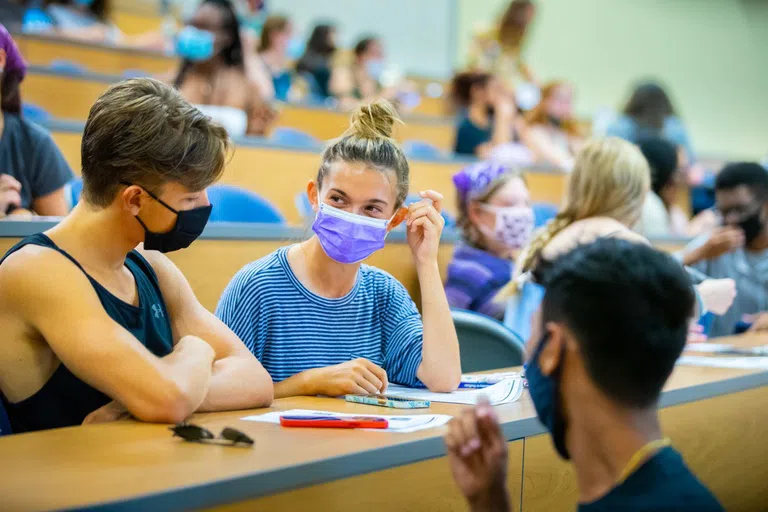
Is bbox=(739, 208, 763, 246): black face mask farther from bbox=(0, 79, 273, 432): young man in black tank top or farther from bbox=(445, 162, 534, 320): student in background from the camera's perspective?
bbox=(0, 79, 273, 432): young man in black tank top

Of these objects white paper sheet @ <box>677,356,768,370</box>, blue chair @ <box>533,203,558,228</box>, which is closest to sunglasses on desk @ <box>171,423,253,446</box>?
white paper sheet @ <box>677,356,768,370</box>

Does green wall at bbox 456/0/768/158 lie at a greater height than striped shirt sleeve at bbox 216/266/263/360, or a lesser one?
greater

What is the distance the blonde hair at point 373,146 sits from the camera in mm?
2188

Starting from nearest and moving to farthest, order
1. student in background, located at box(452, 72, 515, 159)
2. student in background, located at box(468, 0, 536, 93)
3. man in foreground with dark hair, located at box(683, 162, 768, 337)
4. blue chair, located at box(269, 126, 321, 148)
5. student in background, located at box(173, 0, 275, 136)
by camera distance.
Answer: man in foreground with dark hair, located at box(683, 162, 768, 337), student in background, located at box(173, 0, 275, 136), blue chair, located at box(269, 126, 321, 148), student in background, located at box(452, 72, 515, 159), student in background, located at box(468, 0, 536, 93)

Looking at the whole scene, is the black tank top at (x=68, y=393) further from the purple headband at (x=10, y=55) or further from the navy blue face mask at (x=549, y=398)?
the purple headband at (x=10, y=55)

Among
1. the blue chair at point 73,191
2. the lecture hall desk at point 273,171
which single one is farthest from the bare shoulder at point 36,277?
the lecture hall desk at point 273,171

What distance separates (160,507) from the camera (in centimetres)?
114

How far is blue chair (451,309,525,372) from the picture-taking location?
2643mm

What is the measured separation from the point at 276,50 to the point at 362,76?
4.00 feet

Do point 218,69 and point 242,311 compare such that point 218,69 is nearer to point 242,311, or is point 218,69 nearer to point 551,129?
point 242,311

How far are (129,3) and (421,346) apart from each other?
6988mm

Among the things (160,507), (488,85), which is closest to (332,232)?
(160,507)

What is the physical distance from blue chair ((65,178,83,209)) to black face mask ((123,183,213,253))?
1.36 meters

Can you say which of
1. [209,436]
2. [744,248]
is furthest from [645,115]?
[209,436]
